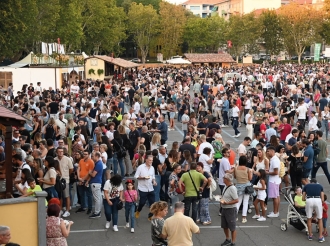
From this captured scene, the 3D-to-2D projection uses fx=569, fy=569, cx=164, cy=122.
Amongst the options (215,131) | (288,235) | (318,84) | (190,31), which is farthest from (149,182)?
(190,31)

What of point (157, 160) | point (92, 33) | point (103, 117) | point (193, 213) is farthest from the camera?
point (92, 33)

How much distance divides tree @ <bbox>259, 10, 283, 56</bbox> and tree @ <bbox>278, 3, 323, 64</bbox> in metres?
2.66

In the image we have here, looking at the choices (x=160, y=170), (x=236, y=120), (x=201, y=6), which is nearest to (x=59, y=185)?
(x=160, y=170)

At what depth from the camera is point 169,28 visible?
93.4 meters

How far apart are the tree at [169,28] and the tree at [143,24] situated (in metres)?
1.77

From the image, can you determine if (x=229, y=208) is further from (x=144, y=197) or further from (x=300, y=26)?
(x=300, y=26)

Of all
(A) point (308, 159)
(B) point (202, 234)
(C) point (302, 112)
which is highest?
(C) point (302, 112)

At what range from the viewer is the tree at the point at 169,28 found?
9356cm

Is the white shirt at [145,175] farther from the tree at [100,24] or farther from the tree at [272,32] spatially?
the tree at [272,32]

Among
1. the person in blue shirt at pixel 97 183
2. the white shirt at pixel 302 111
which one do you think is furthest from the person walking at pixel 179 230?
the white shirt at pixel 302 111

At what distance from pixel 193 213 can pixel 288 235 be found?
184 centimetres

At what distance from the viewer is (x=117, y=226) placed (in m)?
11.2

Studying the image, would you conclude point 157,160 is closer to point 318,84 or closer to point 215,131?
point 215,131

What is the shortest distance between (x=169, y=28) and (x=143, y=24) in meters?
4.96
